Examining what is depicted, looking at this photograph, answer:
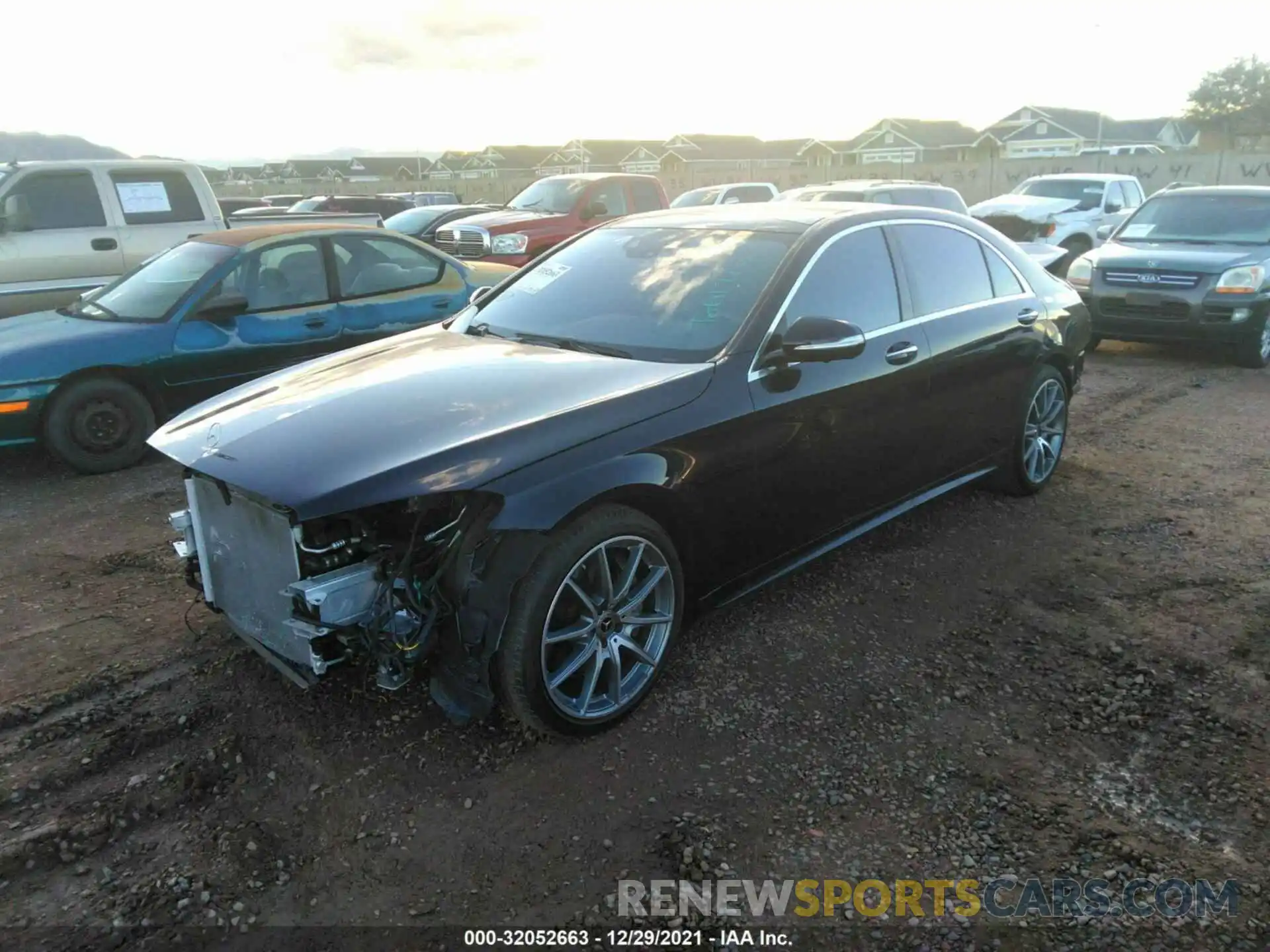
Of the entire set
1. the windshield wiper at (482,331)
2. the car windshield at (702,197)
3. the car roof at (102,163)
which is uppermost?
the car roof at (102,163)

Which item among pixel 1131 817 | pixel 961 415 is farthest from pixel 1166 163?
pixel 1131 817

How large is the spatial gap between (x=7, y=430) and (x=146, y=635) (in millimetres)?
2848

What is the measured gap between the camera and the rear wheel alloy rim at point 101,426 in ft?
19.8

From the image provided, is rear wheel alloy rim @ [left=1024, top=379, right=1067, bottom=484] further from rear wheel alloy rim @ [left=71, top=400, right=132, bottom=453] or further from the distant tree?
the distant tree

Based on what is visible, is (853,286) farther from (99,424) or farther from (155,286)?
(155,286)

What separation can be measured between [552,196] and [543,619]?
472 inches

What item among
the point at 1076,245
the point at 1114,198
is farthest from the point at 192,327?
the point at 1114,198

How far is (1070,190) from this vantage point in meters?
16.8

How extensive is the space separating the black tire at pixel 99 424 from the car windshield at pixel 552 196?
8.09 m

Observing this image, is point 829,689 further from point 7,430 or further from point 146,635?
point 7,430

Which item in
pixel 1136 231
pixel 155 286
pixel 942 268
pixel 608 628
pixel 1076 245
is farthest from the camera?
pixel 1076 245

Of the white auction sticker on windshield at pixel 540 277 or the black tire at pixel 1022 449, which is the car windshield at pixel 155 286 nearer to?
the white auction sticker on windshield at pixel 540 277

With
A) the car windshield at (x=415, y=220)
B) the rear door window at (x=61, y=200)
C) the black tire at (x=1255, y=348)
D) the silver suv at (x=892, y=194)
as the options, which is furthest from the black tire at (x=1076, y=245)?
the rear door window at (x=61, y=200)

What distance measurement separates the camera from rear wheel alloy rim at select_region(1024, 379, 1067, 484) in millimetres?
5336
